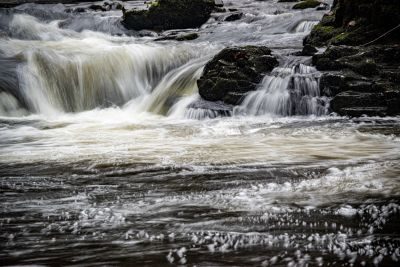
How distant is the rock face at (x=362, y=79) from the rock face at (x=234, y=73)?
148 centimetres

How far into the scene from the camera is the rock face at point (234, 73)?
35.5 ft

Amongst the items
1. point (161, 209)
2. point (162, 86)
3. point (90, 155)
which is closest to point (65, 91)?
point (162, 86)

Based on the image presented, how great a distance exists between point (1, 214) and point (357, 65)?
8.61 meters

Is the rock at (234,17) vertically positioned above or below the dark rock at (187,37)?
above

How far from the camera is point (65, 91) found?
1239cm

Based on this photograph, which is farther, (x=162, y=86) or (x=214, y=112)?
(x=162, y=86)

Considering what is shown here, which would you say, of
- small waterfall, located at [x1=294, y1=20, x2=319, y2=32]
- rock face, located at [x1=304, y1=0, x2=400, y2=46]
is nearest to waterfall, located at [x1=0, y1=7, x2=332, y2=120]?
rock face, located at [x1=304, y1=0, x2=400, y2=46]

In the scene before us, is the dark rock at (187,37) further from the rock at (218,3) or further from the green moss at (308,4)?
the green moss at (308,4)

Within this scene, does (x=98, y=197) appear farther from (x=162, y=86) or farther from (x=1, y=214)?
(x=162, y=86)

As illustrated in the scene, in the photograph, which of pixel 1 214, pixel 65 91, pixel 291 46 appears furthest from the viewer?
pixel 291 46

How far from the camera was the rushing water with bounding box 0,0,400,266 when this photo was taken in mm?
3332

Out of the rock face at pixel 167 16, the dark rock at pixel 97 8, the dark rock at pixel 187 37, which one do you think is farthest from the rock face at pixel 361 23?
the dark rock at pixel 97 8

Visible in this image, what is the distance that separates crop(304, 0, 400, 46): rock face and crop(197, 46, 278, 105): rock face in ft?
6.90

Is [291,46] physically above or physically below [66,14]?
below
